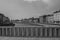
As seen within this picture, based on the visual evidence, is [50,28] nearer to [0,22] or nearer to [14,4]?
[14,4]

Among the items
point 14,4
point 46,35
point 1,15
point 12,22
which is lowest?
point 46,35

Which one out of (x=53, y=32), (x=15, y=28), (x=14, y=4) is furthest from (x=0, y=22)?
(x=53, y=32)

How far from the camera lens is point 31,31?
3.47m

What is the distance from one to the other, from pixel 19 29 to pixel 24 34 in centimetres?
44

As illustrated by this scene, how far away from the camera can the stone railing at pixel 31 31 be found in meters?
3.44

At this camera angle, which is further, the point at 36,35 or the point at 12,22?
the point at 12,22

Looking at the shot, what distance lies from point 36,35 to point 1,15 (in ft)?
9.62

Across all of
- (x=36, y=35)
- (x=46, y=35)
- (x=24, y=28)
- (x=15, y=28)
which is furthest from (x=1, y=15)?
(x=46, y=35)

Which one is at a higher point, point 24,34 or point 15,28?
point 15,28

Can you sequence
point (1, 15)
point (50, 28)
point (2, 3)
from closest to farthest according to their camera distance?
point (50, 28) < point (2, 3) < point (1, 15)

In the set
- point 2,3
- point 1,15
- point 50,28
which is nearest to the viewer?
point 50,28

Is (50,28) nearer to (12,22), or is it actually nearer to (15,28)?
(15,28)

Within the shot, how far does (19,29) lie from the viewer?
3525mm

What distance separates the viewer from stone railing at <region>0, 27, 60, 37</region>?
3438 mm
